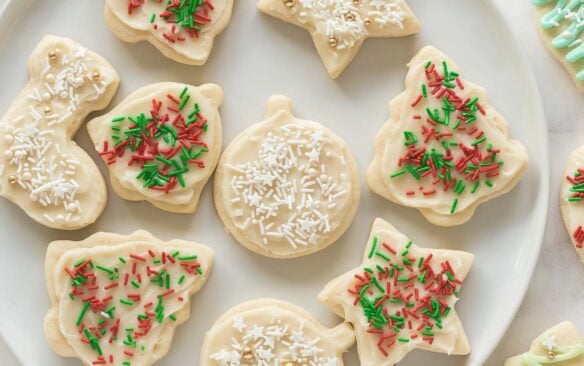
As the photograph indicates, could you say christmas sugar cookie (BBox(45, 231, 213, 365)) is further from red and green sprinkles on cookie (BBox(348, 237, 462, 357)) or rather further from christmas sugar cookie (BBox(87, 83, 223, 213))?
red and green sprinkles on cookie (BBox(348, 237, 462, 357))

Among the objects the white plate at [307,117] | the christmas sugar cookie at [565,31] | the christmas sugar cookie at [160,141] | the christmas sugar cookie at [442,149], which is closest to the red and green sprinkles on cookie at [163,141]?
the christmas sugar cookie at [160,141]

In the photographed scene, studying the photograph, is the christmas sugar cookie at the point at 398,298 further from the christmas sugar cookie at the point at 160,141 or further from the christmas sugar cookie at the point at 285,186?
the christmas sugar cookie at the point at 160,141

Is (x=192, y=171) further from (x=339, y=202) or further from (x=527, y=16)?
(x=527, y=16)

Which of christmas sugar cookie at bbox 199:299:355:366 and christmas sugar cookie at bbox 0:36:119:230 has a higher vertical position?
christmas sugar cookie at bbox 0:36:119:230

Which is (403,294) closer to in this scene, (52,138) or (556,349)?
(556,349)

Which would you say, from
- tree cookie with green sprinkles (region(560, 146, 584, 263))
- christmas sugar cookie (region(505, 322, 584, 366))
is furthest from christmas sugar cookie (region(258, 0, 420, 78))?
christmas sugar cookie (region(505, 322, 584, 366))

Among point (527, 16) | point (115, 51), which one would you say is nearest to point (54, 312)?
point (115, 51)

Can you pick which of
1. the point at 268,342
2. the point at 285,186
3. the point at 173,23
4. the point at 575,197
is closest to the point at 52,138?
the point at 173,23
